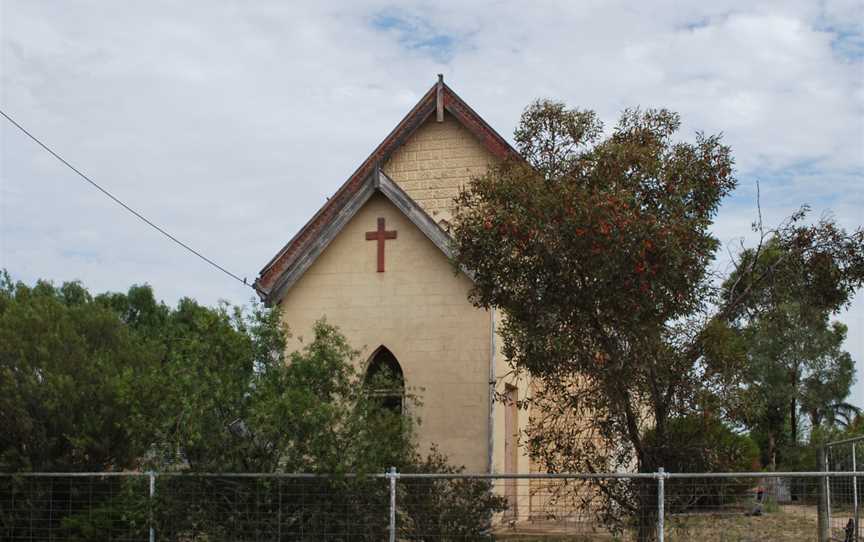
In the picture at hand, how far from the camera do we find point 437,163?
24297mm

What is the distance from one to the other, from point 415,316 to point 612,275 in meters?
7.43

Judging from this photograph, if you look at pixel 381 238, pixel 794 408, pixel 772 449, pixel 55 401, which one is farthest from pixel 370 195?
pixel 794 408

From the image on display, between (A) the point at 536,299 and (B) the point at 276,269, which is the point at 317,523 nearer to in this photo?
(A) the point at 536,299

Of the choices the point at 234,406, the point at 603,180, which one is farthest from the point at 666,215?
the point at 234,406

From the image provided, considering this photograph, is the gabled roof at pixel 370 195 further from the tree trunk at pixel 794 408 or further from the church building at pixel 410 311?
the tree trunk at pixel 794 408

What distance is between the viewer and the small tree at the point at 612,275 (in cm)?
1373

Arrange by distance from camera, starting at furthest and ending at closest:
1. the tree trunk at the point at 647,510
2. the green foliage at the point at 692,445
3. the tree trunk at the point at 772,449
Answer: the tree trunk at the point at 772,449
the green foliage at the point at 692,445
the tree trunk at the point at 647,510

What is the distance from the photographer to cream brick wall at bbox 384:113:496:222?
23953 mm

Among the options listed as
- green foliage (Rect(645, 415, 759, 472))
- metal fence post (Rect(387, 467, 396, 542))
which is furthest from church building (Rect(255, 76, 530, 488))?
metal fence post (Rect(387, 467, 396, 542))

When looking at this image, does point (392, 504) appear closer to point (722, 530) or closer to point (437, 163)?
point (722, 530)

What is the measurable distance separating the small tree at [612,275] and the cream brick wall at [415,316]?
4.28 metres

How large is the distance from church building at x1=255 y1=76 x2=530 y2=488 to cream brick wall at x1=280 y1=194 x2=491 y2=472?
2 centimetres

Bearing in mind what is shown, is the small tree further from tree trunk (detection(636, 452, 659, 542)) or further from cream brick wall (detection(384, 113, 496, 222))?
cream brick wall (detection(384, 113, 496, 222))

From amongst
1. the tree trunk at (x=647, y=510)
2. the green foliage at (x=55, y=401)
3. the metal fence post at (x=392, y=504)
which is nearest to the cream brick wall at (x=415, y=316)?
the tree trunk at (x=647, y=510)
